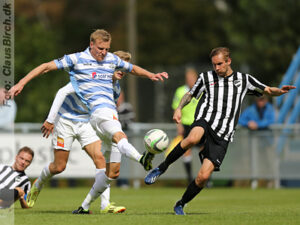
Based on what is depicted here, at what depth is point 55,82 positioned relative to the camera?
31078mm

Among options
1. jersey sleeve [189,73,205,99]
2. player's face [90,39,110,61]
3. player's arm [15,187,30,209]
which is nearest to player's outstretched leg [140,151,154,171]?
jersey sleeve [189,73,205,99]

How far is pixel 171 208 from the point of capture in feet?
37.9

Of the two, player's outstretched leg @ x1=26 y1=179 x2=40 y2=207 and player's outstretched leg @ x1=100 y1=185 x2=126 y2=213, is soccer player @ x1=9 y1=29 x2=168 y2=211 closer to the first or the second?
player's outstretched leg @ x1=100 y1=185 x2=126 y2=213

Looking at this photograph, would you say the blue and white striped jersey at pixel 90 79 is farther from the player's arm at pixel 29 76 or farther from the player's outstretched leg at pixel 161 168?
the player's outstretched leg at pixel 161 168

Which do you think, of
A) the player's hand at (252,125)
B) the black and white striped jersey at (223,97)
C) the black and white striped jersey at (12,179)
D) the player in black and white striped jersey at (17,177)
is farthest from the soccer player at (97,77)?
the player's hand at (252,125)

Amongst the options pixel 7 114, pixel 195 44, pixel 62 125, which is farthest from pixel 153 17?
pixel 62 125

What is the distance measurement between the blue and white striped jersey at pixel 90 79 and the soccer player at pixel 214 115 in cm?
88

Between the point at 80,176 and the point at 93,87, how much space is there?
907 centimetres

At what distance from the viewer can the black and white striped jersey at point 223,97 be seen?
31.9 ft


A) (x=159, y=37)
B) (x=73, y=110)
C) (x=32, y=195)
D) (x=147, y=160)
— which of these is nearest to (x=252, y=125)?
(x=32, y=195)

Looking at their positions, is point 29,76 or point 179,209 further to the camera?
point 179,209

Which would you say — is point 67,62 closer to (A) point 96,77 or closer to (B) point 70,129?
(A) point 96,77

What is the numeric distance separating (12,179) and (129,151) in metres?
2.84

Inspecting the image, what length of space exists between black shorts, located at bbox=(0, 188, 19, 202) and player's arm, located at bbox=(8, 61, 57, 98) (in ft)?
6.08
